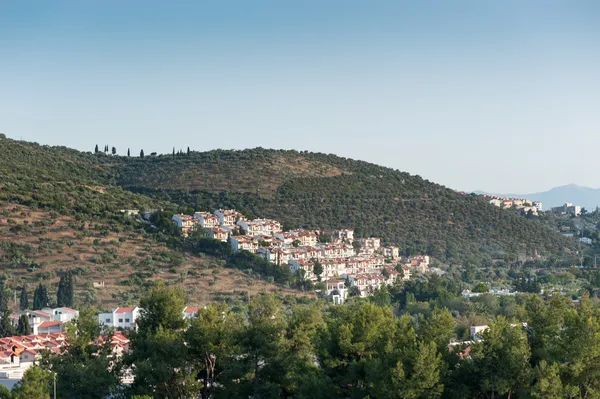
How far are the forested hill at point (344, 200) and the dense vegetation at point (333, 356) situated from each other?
4362 cm

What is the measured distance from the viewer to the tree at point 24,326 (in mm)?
34750

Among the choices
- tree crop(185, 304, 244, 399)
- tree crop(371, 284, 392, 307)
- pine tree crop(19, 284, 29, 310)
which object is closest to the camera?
tree crop(185, 304, 244, 399)

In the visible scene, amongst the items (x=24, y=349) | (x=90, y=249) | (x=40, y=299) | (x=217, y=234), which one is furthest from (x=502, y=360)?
(x=217, y=234)

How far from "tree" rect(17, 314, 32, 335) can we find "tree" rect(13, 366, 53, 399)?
1572 cm

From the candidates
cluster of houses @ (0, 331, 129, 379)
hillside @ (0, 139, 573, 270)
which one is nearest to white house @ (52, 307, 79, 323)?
cluster of houses @ (0, 331, 129, 379)

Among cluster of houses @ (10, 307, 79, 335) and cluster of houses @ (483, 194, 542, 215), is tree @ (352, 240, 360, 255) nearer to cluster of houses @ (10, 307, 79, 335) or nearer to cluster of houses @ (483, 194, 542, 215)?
cluster of houses @ (10, 307, 79, 335)

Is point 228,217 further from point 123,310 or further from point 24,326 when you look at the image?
point 24,326

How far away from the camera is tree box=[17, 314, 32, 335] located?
114ft

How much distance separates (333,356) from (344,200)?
2051 inches

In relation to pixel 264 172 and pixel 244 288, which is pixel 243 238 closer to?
pixel 244 288

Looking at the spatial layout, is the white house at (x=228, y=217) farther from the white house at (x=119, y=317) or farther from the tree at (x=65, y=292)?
the white house at (x=119, y=317)

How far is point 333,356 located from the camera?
69.1 feet

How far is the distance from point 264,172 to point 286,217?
9253 mm

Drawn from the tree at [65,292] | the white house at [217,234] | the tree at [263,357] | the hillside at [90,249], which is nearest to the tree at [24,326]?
the tree at [65,292]
